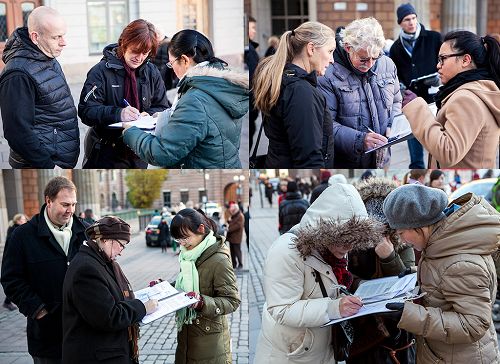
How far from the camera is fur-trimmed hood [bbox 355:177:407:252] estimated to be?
300 centimetres

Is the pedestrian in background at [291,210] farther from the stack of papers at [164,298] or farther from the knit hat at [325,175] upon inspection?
the stack of papers at [164,298]

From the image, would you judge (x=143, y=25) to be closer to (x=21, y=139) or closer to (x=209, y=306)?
(x=21, y=139)

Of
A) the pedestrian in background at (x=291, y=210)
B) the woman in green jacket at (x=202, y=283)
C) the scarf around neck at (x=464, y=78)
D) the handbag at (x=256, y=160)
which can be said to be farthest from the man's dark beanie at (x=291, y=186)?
the scarf around neck at (x=464, y=78)

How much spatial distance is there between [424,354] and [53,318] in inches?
69.0

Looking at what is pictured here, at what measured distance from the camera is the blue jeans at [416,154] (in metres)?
3.08

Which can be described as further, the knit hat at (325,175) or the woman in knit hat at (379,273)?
the knit hat at (325,175)

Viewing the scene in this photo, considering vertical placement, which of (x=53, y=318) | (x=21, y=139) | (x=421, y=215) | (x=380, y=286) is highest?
(x=21, y=139)

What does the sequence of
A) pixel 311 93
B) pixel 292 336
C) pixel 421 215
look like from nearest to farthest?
pixel 421 215
pixel 292 336
pixel 311 93

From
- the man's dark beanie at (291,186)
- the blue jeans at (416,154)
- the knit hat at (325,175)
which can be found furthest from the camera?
the man's dark beanie at (291,186)

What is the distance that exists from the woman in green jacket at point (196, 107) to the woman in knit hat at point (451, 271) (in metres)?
0.89

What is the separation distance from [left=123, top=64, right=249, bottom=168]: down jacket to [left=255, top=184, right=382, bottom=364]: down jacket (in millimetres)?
643

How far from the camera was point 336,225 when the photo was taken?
8.07 ft

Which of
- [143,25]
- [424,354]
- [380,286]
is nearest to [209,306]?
[380,286]

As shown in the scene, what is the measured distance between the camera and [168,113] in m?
2.92
